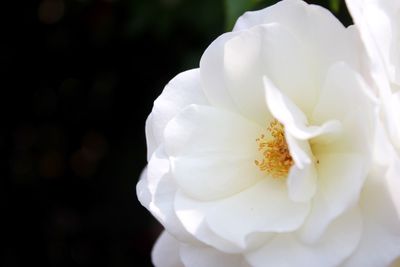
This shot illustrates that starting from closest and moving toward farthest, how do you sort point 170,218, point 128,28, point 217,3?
point 170,218 < point 217,3 < point 128,28

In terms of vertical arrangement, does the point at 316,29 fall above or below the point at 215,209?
above

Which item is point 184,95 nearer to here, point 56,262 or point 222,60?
point 222,60

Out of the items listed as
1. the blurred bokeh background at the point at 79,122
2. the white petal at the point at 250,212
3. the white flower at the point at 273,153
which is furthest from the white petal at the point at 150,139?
the blurred bokeh background at the point at 79,122

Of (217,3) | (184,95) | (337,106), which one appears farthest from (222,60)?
(217,3)

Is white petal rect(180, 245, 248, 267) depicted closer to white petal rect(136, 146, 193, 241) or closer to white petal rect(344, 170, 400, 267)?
white petal rect(136, 146, 193, 241)

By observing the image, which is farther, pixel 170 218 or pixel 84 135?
pixel 84 135

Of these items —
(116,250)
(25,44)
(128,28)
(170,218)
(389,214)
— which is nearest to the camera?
(389,214)

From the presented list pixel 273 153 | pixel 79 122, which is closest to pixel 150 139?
pixel 273 153
